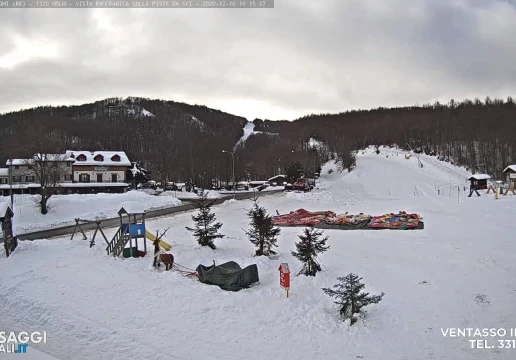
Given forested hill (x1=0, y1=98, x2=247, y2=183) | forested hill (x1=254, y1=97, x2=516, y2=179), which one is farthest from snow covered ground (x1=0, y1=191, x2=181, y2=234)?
forested hill (x1=254, y1=97, x2=516, y2=179)

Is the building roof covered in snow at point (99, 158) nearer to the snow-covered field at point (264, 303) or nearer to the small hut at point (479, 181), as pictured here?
the snow-covered field at point (264, 303)

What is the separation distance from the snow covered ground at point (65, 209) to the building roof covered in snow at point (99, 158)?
21.4 meters

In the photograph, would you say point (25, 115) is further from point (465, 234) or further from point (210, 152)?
point (465, 234)

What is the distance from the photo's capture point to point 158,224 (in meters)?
26.7

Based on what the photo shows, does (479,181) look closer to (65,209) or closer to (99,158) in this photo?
(65,209)

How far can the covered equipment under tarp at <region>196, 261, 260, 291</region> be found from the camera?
12.4m

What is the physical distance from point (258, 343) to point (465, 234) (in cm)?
1652

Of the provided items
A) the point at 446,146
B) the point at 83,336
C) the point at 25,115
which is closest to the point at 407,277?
the point at 83,336

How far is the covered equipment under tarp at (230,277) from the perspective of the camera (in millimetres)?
12445

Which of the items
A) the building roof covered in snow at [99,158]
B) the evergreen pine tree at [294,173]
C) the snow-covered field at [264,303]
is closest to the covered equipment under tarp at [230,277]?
the snow-covered field at [264,303]

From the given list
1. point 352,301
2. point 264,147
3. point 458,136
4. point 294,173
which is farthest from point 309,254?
point 264,147

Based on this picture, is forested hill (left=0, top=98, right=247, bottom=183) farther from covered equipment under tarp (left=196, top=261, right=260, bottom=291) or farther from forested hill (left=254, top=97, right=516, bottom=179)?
covered equipment under tarp (left=196, top=261, right=260, bottom=291)

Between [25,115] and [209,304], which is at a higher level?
[25,115]

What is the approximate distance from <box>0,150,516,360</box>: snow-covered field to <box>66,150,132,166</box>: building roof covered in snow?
135 ft
